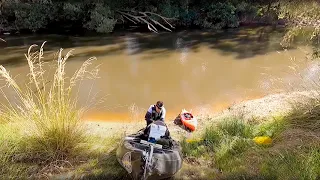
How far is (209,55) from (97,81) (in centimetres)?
437

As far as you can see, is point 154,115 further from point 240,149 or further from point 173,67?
point 173,67

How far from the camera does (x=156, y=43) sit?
13641 millimetres

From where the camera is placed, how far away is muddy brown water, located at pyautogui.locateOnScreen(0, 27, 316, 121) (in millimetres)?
8406

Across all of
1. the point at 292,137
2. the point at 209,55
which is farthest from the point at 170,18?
the point at 292,137

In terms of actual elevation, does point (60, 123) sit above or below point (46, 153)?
above

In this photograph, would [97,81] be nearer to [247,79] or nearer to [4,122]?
[247,79]

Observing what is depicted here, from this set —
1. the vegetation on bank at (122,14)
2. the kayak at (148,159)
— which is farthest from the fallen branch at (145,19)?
the kayak at (148,159)

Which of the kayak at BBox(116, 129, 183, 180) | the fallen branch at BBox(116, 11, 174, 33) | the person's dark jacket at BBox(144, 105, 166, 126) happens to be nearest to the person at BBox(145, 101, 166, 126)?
the person's dark jacket at BBox(144, 105, 166, 126)

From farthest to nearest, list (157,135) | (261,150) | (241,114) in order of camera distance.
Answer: (241,114)
(157,135)
(261,150)

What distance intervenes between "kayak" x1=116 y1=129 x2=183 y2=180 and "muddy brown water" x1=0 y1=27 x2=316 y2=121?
2996 millimetres

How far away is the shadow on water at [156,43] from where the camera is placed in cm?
1233

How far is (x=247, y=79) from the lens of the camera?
32.1 feet

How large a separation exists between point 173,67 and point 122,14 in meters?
6.72

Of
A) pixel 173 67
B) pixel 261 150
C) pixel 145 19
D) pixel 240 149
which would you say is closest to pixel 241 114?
pixel 240 149
